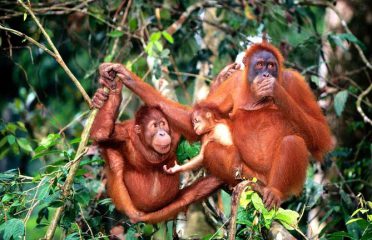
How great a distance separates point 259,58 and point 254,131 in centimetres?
57

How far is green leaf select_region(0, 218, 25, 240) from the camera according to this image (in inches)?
→ 148

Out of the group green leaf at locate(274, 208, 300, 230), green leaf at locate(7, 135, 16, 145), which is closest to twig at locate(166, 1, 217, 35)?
green leaf at locate(7, 135, 16, 145)

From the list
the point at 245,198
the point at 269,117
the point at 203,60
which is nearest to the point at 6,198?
the point at 245,198

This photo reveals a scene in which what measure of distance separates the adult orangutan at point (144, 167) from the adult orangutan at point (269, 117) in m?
0.18

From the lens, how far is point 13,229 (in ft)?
12.4

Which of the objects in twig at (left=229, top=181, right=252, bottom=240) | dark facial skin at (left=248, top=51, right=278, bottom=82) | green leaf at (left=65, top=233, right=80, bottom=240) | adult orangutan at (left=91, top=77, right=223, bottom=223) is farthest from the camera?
adult orangutan at (left=91, top=77, right=223, bottom=223)

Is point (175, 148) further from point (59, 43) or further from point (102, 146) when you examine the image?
point (59, 43)

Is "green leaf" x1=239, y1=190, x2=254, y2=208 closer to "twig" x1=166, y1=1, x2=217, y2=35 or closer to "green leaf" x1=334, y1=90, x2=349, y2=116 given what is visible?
"green leaf" x1=334, y1=90, x2=349, y2=116

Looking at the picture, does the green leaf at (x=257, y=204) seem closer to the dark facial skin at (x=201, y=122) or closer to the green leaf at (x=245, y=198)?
the green leaf at (x=245, y=198)

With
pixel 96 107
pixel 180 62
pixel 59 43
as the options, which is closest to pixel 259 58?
pixel 96 107

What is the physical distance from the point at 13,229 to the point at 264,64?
2.26m

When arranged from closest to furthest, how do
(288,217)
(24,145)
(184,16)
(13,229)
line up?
1. (288,217)
2. (13,229)
3. (24,145)
4. (184,16)

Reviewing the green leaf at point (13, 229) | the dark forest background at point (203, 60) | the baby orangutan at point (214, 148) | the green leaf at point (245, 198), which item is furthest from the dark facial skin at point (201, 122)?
the green leaf at point (13, 229)

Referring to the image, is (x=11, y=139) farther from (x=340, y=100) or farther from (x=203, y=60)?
(x=340, y=100)
